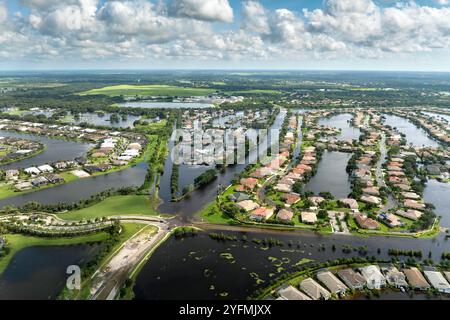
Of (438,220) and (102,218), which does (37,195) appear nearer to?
(102,218)

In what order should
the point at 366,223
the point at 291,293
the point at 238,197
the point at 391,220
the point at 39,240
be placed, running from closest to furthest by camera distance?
the point at 291,293, the point at 39,240, the point at 366,223, the point at 391,220, the point at 238,197

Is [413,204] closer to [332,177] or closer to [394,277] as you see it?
[332,177]

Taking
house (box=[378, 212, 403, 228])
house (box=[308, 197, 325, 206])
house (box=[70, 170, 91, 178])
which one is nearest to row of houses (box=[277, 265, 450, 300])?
house (box=[378, 212, 403, 228])

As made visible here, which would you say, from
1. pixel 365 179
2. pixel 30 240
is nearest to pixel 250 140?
pixel 365 179

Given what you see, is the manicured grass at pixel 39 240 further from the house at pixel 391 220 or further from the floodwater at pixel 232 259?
the house at pixel 391 220

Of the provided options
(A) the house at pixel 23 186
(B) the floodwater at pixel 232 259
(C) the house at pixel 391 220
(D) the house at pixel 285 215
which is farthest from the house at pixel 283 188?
(A) the house at pixel 23 186

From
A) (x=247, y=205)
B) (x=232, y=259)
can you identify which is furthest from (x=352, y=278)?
(x=247, y=205)
